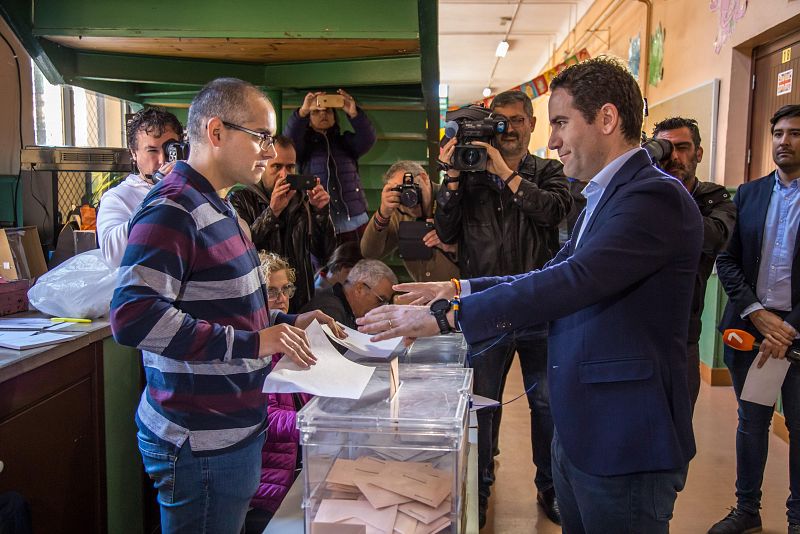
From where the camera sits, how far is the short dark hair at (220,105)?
141 centimetres

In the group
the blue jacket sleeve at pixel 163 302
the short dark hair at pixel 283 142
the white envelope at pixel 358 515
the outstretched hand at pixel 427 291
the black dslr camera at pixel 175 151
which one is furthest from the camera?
the short dark hair at pixel 283 142

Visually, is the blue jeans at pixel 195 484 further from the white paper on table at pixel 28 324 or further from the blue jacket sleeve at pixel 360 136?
the blue jacket sleeve at pixel 360 136

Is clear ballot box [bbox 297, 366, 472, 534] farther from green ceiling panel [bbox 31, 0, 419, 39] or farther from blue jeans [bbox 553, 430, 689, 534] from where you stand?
green ceiling panel [bbox 31, 0, 419, 39]

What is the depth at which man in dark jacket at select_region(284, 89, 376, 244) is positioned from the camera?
9.52 ft

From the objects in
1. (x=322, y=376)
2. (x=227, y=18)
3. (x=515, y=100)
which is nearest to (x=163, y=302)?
(x=322, y=376)

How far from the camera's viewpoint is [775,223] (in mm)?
2680

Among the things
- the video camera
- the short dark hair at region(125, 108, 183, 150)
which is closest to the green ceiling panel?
the short dark hair at region(125, 108, 183, 150)

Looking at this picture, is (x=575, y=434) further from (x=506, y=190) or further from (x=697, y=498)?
(x=697, y=498)

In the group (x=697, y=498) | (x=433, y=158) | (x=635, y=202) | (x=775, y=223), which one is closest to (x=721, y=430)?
(x=697, y=498)

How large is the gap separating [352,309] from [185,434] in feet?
4.34

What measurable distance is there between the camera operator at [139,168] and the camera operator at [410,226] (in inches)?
35.1

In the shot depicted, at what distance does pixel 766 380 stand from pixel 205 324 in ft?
7.34

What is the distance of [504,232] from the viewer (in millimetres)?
2568

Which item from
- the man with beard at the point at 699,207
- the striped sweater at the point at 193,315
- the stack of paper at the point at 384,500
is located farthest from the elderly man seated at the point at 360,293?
the stack of paper at the point at 384,500
